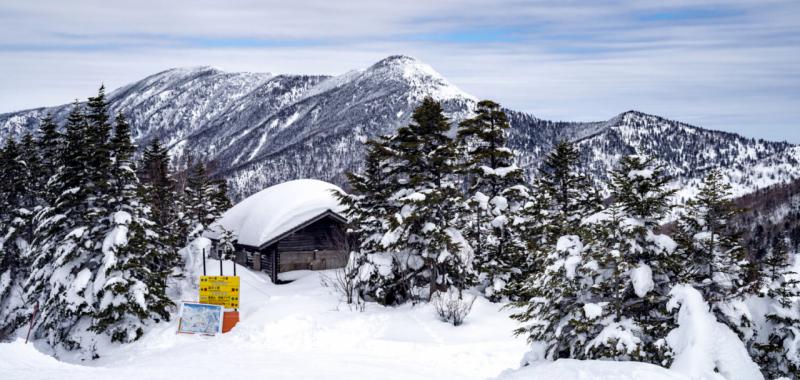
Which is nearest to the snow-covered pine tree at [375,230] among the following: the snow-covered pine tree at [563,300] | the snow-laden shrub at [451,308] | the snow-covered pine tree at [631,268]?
the snow-laden shrub at [451,308]

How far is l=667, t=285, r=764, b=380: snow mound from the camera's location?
25.7 ft

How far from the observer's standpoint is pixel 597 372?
25.6 ft

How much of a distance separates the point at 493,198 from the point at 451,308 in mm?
6066

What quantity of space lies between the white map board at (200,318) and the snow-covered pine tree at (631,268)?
15.3 meters

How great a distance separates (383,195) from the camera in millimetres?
27156

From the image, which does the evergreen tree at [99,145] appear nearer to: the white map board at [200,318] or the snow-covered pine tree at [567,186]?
the white map board at [200,318]

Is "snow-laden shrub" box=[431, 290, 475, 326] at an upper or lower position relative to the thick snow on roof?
lower

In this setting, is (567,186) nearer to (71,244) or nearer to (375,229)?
(375,229)

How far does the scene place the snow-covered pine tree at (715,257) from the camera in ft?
31.0

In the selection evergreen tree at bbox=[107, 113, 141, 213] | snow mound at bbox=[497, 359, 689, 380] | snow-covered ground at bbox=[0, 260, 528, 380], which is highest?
evergreen tree at bbox=[107, 113, 141, 213]

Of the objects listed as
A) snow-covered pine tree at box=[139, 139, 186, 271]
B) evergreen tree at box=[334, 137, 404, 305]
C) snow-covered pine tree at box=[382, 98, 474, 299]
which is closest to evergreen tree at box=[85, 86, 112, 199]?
snow-covered pine tree at box=[139, 139, 186, 271]

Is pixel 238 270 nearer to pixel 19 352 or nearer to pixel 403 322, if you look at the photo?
pixel 403 322

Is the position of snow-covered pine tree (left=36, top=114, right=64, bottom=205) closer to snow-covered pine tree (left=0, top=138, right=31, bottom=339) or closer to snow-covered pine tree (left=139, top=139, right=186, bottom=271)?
snow-covered pine tree (left=0, top=138, right=31, bottom=339)

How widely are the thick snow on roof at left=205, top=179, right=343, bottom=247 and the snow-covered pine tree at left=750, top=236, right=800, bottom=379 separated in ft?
86.5
